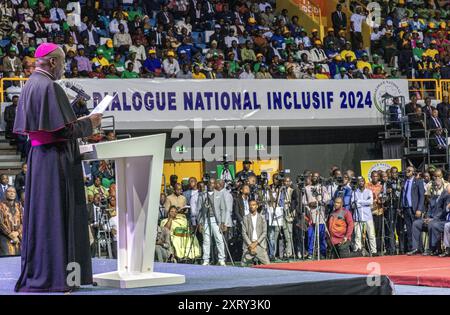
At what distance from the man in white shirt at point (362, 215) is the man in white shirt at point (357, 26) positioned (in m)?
8.01

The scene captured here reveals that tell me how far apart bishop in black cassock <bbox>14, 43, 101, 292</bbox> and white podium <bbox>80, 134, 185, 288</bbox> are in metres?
0.25

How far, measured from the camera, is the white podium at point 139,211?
18.6 ft

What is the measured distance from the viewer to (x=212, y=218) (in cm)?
1564

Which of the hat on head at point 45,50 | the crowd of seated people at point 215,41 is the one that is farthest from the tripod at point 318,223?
the hat on head at point 45,50

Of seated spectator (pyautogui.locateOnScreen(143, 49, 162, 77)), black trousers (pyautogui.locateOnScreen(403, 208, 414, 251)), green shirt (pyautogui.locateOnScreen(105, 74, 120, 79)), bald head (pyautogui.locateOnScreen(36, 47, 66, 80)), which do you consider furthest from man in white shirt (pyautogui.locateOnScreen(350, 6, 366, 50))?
bald head (pyautogui.locateOnScreen(36, 47, 66, 80))

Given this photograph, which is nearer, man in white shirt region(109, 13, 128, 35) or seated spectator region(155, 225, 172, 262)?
seated spectator region(155, 225, 172, 262)

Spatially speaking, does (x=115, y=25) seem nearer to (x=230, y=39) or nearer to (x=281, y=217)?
(x=230, y=39)

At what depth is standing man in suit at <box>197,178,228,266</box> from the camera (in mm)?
15508

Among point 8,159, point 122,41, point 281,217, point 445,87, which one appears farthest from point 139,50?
point 445,87

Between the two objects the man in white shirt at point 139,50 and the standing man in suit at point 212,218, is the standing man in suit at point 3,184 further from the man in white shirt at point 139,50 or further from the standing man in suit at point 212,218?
the man in white shirt at point 139,50

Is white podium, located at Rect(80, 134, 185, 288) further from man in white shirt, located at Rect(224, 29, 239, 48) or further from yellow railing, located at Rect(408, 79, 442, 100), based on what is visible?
yellow railing, located at Rect(408, 79, 442, 100)

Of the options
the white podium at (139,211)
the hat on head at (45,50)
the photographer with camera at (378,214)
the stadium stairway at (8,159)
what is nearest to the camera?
the hat on head at (45,50)
